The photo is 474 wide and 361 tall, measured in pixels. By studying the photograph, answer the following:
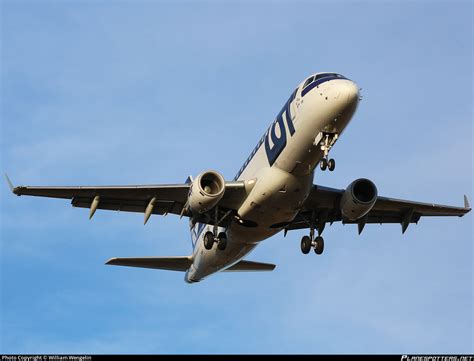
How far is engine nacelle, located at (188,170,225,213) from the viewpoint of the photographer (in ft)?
125

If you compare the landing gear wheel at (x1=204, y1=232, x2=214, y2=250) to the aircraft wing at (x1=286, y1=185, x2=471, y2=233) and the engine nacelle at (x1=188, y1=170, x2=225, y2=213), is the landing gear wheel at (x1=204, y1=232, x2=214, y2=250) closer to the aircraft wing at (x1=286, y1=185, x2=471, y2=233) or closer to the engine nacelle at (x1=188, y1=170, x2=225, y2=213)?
the engine nacelle at (x1=188, y1=170, x2=225, y2=213)

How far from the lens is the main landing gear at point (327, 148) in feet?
120

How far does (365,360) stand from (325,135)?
994 cm

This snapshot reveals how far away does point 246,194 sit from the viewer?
3931cm

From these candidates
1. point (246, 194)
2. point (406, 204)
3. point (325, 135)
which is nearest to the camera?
point (325, 135)

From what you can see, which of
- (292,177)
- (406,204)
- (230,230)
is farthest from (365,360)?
(406,204)

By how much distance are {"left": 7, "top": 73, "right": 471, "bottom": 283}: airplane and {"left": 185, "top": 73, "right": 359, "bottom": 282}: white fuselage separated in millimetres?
39

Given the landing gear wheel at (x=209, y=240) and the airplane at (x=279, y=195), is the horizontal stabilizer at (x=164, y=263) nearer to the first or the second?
the airplane at (x=279, y=195)

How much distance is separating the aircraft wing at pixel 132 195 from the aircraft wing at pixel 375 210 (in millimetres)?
4236

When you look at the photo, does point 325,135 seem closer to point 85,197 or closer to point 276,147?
point 276,147

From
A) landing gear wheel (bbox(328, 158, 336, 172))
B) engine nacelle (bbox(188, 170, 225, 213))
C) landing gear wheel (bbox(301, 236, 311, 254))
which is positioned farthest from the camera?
landing gear wheel (bbox(301, 236, 311, 254))

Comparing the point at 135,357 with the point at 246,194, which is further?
the point at 246,194

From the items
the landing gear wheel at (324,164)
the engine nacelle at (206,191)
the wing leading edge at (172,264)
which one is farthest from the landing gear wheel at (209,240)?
the landing gear wheel at (324,164)

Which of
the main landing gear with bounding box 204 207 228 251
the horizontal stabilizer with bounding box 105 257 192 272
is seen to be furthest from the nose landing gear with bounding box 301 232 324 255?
the horizontal stabilizer with bounding box 105 257 192 272
